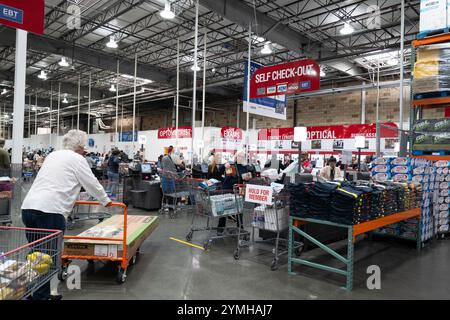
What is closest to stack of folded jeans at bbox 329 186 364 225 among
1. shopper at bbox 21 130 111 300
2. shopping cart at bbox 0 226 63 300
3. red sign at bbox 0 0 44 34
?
shopper at bbox 21 130 111 300

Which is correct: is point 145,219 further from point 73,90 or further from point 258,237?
point 73,90

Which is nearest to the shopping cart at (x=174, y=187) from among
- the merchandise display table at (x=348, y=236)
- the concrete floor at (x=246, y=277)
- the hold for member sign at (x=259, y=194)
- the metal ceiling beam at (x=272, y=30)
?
the concrete floor at (x=246, y=277)

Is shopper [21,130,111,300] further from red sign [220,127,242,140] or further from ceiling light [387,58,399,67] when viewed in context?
red sign [220,127,242,140]

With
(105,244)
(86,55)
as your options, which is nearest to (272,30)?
(86,55)

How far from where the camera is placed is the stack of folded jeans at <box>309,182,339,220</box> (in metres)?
3.84

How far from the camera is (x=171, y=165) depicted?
8422 millimetres

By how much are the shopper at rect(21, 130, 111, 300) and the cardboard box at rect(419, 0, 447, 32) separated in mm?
6525

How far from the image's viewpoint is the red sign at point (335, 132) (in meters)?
14.2

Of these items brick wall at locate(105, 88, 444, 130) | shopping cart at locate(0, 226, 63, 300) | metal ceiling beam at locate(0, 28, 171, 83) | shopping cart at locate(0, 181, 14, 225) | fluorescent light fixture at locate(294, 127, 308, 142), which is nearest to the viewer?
shopping cart at locate(0, 226, 63, 300)

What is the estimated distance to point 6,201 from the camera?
6.08 meters

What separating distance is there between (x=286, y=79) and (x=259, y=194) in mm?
4974

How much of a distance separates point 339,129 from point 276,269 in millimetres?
12765

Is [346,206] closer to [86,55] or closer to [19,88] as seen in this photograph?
[19,88]
